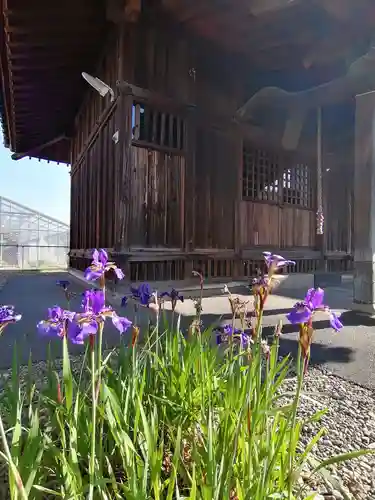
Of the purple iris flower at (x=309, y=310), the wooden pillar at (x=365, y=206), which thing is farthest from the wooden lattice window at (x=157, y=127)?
the purple iris flower at (x=309, y=310)

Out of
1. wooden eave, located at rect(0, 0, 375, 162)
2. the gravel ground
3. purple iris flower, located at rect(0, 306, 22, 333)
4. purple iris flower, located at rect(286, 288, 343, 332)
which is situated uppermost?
wooden eave, located at rect(0, 0, 375, 162)

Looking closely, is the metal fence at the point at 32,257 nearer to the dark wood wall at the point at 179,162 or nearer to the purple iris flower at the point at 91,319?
the dark wood wall at the point at 179,162

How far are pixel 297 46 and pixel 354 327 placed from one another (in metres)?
4.00

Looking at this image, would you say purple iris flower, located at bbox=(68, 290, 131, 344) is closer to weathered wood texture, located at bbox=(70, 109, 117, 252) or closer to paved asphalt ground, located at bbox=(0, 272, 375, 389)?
paved asphalt ground, located at bbox=(0, 272, 375, 389)

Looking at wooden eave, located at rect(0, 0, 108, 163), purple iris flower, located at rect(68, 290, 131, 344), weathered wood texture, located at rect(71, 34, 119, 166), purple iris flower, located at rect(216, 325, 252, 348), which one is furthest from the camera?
weathered wood texture, located at rect(71, 34, 119, 166)

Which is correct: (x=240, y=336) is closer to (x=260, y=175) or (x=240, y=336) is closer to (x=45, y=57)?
(x=260, y=175)

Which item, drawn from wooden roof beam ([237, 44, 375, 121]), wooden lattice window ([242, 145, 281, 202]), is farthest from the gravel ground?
wooden lattice window ([242, 145, 281, 202])

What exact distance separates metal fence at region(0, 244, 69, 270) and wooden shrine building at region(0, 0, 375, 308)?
32.9ft

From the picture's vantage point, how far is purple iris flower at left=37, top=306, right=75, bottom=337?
0.98 m

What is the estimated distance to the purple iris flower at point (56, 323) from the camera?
3.21 feet

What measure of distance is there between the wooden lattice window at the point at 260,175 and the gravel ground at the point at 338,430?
425cm

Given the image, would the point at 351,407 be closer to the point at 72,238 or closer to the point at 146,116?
the point at 146,116

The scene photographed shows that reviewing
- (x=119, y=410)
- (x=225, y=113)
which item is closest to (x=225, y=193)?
(x=225, y=113)

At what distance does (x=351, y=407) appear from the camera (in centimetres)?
178
